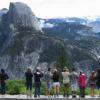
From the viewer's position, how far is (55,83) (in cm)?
2062

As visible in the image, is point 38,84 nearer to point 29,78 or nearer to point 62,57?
point 29,78

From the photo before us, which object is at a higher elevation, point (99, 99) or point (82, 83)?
point (82, 83)

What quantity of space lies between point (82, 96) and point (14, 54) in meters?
182

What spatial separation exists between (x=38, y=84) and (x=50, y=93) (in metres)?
2.64

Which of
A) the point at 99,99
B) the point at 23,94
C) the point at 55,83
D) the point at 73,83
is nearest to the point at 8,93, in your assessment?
the point at 23,94

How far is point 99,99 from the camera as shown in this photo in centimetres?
1984

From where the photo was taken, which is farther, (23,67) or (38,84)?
(23,67)

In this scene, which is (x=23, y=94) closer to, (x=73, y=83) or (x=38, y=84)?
(x=38, y=84)

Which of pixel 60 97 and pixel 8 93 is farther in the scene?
pixel 8 93

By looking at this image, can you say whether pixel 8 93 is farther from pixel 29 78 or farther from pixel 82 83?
pixel 82 83

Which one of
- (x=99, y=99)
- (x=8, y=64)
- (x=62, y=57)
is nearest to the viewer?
(x=99, y=99)

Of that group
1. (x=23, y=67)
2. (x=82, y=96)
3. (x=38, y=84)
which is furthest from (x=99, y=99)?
(x=23, y=67)

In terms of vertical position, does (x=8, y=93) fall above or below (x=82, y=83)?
below

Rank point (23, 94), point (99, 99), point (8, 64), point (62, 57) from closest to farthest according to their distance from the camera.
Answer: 1. point (99, 99)
2. point (23, 94)
3. point (62, 57)
4. point (8, 64)
